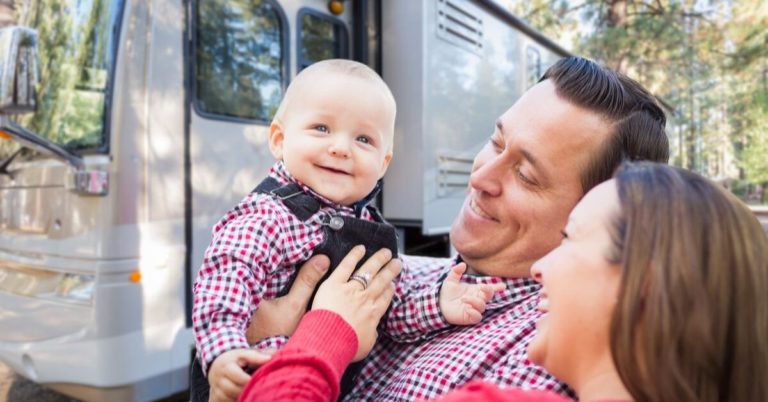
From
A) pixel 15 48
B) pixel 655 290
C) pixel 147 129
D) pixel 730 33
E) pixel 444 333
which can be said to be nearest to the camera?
pixel 655 290

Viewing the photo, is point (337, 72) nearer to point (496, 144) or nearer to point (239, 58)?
point (496, 144)

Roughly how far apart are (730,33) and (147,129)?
17522mm

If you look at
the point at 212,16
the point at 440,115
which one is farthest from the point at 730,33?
the point at 212,16

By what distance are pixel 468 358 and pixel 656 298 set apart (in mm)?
629

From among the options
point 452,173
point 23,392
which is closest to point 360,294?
point 452,173

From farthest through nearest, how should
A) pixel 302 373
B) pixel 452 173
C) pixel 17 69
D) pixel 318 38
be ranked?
pixel 452 173, pixel 318 38, pixel 17 69, pixel 302 373

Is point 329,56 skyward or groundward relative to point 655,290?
skyward

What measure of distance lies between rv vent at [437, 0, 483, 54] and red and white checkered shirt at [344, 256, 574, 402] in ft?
10.5

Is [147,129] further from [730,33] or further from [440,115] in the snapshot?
[730,33]

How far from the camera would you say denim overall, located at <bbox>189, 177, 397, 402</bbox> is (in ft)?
4.95

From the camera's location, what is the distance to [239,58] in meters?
3.37

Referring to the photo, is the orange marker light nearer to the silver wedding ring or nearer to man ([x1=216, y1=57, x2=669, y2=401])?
man ([x1=216, y1=57, x2=669, y2=401])

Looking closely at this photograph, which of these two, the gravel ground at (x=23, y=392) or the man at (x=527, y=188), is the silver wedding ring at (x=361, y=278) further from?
the gravel ground at (x=23, y=392)

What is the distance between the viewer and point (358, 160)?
161 cm
